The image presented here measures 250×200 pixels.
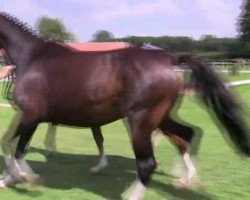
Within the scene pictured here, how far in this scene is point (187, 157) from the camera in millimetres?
6562

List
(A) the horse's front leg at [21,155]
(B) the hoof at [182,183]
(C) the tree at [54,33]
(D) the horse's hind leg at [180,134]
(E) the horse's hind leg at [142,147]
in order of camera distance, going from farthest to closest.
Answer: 1. (C) the tree at [54,33]
2. (D) the horse's hind leg at [180,134]
3. (B) the hoof at [182,183]
4. (A) the horse's front leg at [21,155]
5. (E) the horse's hind leg at [142,147]

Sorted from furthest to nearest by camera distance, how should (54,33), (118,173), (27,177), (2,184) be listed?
(54,33)
(118,173)
(2,184)
(27,177)

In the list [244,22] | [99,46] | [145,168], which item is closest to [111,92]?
[145,168]

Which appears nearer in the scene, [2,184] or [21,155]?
[21,155]

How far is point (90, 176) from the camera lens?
7.06 meters

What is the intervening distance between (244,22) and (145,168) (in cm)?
10017

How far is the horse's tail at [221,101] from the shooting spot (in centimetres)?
549

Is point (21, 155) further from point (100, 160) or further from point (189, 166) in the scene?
point (189, 166)

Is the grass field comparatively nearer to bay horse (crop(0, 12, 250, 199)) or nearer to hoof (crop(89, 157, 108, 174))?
hoof (crop(89, 157, 108, 174))

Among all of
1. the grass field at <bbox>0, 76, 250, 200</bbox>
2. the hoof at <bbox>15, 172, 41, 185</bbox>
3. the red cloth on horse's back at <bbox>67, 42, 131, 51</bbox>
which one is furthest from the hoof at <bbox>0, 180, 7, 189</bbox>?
the red cloth on horse's back at <bbox>67, 42, 131, 51</bbox>

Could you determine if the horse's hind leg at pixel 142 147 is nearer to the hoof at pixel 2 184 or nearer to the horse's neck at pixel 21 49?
the horse's neck at pixel 21 49

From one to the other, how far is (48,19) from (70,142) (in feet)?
228

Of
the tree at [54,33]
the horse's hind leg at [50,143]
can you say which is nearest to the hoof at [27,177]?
the tree at [54,33]

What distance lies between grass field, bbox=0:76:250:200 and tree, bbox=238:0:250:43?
8998 cm
